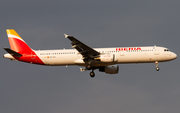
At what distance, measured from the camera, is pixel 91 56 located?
51.8 m

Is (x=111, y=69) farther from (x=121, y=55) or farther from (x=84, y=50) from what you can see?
(x=84, y=50)

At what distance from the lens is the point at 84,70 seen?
180ft

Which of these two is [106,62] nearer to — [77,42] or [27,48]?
[77,42]

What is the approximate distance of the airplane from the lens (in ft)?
168

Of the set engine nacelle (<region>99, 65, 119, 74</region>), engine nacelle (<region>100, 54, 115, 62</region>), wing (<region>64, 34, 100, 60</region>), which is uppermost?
wing (<region>64, 34, 100, 60</region>)

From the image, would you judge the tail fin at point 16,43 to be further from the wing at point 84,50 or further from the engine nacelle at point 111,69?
the engine nacelle at point 111,69

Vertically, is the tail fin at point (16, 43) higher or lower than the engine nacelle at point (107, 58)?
higher

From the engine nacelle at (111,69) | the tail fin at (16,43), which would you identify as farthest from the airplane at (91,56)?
the engine nacelle at (111,69)

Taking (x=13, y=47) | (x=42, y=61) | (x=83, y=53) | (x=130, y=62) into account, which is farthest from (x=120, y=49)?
(x=13, y=47)

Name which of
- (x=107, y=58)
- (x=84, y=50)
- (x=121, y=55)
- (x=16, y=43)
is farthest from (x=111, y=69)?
(x=16, y=43)

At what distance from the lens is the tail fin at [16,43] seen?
182ft

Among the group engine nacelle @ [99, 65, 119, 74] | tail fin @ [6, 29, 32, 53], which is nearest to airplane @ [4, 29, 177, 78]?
tail fin @ [6, 29, 32, 53]

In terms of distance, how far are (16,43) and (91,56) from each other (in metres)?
14.7

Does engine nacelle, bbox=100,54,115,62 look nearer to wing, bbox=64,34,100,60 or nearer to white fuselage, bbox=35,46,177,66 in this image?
white fuselage, bbox=35,46,177,66
